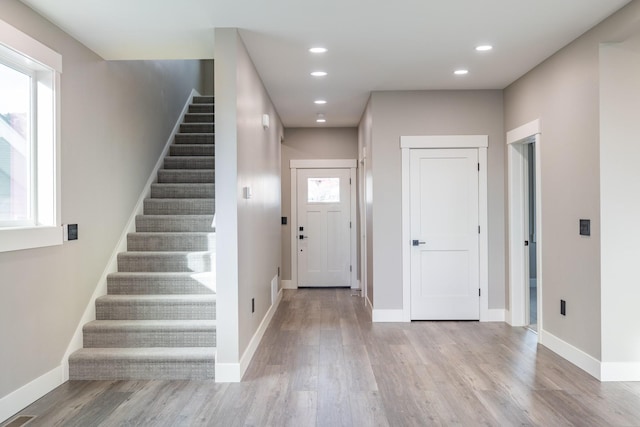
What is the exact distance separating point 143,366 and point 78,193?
4.49ft

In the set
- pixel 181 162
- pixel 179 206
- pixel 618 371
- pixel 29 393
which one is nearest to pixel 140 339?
pixel 29 393

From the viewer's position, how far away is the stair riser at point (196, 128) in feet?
18.3

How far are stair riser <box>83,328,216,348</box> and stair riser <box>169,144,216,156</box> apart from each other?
2.56m

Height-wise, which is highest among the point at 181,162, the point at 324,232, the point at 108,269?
the point at 181,162

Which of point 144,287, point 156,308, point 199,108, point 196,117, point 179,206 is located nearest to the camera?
point 156,308

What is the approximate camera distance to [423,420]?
2404mm

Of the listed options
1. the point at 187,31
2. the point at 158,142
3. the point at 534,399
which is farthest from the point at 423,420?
the point at 158,142

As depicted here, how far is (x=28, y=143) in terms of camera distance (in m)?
2.77

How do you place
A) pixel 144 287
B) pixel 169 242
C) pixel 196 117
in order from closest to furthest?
pixel 144 287 < pixel 169 242 < pixel 196 117

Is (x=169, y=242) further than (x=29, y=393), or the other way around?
(x=169, y=242)

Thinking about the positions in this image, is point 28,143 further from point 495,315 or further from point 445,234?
point 495,315

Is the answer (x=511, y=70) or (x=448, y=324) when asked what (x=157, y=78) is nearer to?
(x=511, y=70)

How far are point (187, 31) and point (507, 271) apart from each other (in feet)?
12.7

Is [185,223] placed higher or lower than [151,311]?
higher
